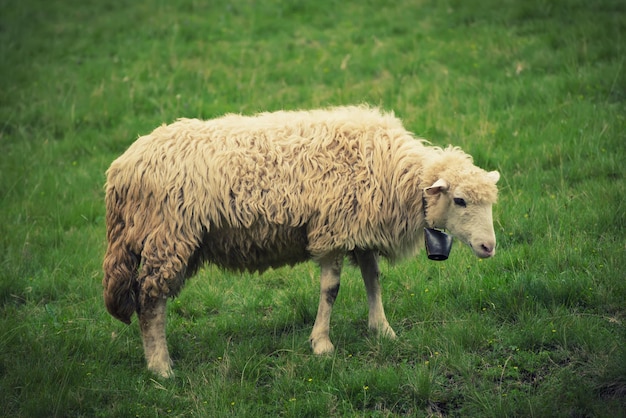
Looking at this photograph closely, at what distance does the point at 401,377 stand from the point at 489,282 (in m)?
1.56

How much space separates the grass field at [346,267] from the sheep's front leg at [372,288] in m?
0.22

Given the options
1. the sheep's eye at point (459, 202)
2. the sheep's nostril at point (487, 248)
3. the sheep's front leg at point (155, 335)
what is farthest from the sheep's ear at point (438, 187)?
the sheep's front leg at point (155, 335)

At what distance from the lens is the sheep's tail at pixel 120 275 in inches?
233

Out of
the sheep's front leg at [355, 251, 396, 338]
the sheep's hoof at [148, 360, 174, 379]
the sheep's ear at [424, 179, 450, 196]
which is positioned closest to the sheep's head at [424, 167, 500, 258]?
the sheep's ear at [424, 179, 450, 196]

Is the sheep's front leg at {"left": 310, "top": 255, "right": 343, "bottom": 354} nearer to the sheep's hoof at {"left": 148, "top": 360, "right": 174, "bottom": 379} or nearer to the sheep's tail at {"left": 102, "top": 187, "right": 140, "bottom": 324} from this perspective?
the sheep's hoof at {"left": 148, "top": 360, "right": 174, "bottom": 379}

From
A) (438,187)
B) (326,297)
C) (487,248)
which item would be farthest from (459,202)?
(326,297)

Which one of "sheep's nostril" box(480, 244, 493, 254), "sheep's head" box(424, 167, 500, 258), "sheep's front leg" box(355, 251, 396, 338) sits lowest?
"sheep's front leg" box(355, 251, 396, 338)

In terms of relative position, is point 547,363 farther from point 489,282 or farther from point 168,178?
point 168,178

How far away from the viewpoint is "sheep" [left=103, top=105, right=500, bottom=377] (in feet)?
19.1

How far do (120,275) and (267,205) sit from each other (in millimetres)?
1281

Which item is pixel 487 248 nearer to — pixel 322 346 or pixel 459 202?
pixel 459 202

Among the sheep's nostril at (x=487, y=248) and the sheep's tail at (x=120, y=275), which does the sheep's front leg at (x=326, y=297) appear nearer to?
the sheep's nostril at (x=487, y=248)

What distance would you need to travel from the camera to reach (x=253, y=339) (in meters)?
6.36

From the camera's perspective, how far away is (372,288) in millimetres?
6379
